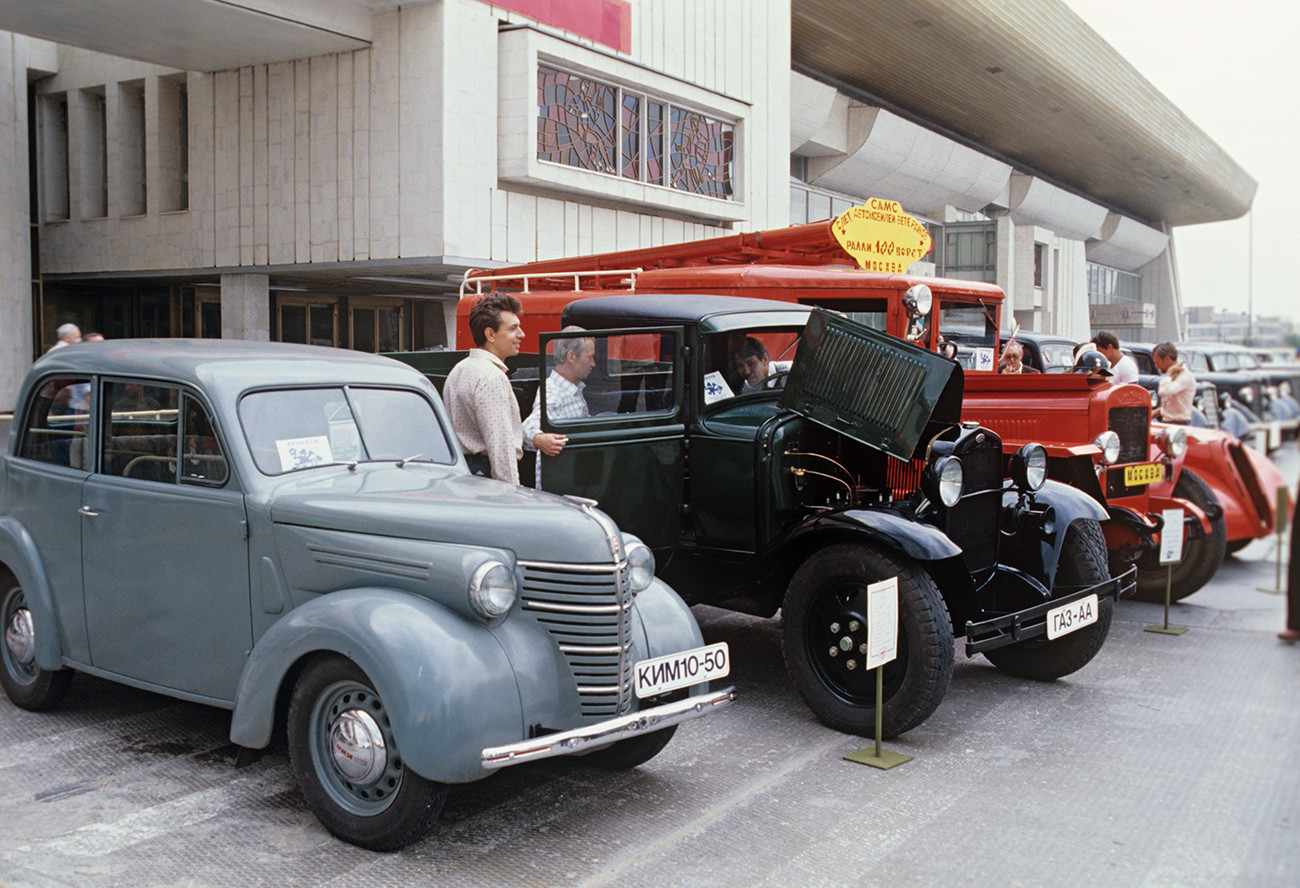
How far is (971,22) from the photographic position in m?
21.2

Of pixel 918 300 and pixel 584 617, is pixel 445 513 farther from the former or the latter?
pixel 918 300

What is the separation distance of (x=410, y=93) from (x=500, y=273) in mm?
5104

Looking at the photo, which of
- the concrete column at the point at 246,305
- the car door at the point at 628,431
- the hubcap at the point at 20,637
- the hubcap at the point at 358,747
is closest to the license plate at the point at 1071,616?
the car door at the point at 628,431

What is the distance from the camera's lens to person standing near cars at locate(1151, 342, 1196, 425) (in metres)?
9.05

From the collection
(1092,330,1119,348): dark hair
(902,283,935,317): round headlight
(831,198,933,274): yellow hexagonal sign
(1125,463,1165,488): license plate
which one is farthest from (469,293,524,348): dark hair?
(1092,330,1119,348): dark hair

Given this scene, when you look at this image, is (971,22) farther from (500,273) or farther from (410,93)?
(500,273)

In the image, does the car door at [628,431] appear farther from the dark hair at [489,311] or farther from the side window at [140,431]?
the side window at [140,431]

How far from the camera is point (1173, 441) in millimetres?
7777

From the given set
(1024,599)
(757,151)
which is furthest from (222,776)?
(757,151)

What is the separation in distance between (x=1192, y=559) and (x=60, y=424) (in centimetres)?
718

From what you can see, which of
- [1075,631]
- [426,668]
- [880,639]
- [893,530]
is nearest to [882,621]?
[880,639]

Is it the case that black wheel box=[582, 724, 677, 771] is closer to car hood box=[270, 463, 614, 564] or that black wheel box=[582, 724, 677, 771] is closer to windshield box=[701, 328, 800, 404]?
car hood box=[270, 463, 614, 564]

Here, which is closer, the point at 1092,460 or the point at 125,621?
the point at 125,621

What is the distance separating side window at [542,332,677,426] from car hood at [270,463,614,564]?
134 centimetres
